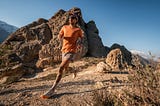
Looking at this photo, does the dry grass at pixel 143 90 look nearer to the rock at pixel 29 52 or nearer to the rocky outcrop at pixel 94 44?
the rocky outcrop at pixel 94 44

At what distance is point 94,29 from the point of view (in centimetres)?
2519

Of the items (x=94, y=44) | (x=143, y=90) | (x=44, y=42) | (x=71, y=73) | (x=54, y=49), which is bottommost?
(x=143, y=90)

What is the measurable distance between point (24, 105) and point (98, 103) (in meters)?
2.33

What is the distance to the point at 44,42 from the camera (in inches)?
893

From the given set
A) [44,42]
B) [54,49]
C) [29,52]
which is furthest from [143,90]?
[44,42]

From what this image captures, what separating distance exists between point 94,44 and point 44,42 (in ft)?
16.6

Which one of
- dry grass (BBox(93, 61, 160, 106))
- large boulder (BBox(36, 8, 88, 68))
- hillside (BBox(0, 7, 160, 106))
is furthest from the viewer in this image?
large boulder (BBox(36, 8, 88, 68))

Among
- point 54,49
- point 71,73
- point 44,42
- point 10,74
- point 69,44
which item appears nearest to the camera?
point 69,44

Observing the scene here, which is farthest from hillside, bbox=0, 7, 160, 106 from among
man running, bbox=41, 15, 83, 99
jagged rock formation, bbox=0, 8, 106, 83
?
man running, bbox=41, 15, 83, 99

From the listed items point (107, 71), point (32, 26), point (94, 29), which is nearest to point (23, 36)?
point (32, 26)

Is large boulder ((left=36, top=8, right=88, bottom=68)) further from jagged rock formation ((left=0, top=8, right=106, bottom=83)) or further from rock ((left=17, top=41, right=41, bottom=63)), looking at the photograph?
rock ((left=17, top=41, right=41, bottom=63))

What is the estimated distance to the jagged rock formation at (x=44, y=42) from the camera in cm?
1994

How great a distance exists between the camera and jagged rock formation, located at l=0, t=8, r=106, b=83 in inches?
785

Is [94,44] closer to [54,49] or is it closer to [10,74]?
[54,49]
